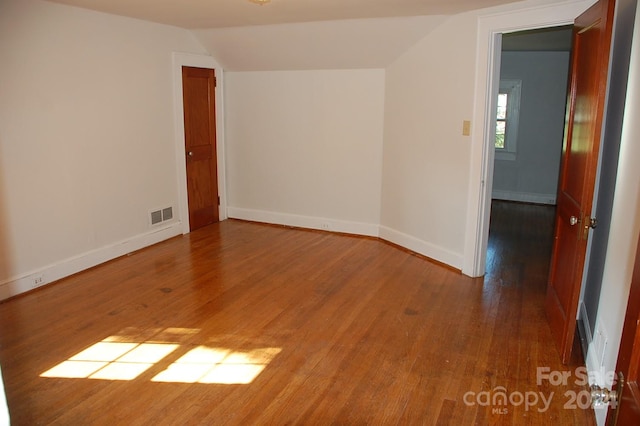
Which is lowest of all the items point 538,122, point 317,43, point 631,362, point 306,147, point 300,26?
point 631,362

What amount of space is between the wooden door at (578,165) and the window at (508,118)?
4530mm

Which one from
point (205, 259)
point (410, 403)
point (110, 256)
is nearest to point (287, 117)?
point (205, 259)

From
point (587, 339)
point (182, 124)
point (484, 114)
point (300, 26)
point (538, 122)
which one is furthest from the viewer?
point (538, 122)

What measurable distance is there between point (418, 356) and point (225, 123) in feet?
14.1

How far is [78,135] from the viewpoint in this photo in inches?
168

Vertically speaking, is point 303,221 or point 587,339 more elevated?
point 303,221

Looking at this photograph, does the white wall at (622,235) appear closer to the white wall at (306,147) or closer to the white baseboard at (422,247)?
the white baseboard at (422,247)

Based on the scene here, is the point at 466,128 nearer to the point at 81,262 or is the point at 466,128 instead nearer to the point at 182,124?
the point at 182,124

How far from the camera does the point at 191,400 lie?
2518mm

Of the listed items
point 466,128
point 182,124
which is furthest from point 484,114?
point 182,124

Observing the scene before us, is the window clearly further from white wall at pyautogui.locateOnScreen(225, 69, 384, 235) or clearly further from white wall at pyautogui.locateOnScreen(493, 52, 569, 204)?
white wall at pyautogui.locateOnScreen(225, 69, 384, 235)

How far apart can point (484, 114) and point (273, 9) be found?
2.03 metres

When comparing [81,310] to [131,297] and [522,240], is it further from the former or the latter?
[522,240]

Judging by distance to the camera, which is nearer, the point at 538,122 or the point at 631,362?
the point at 631,362
